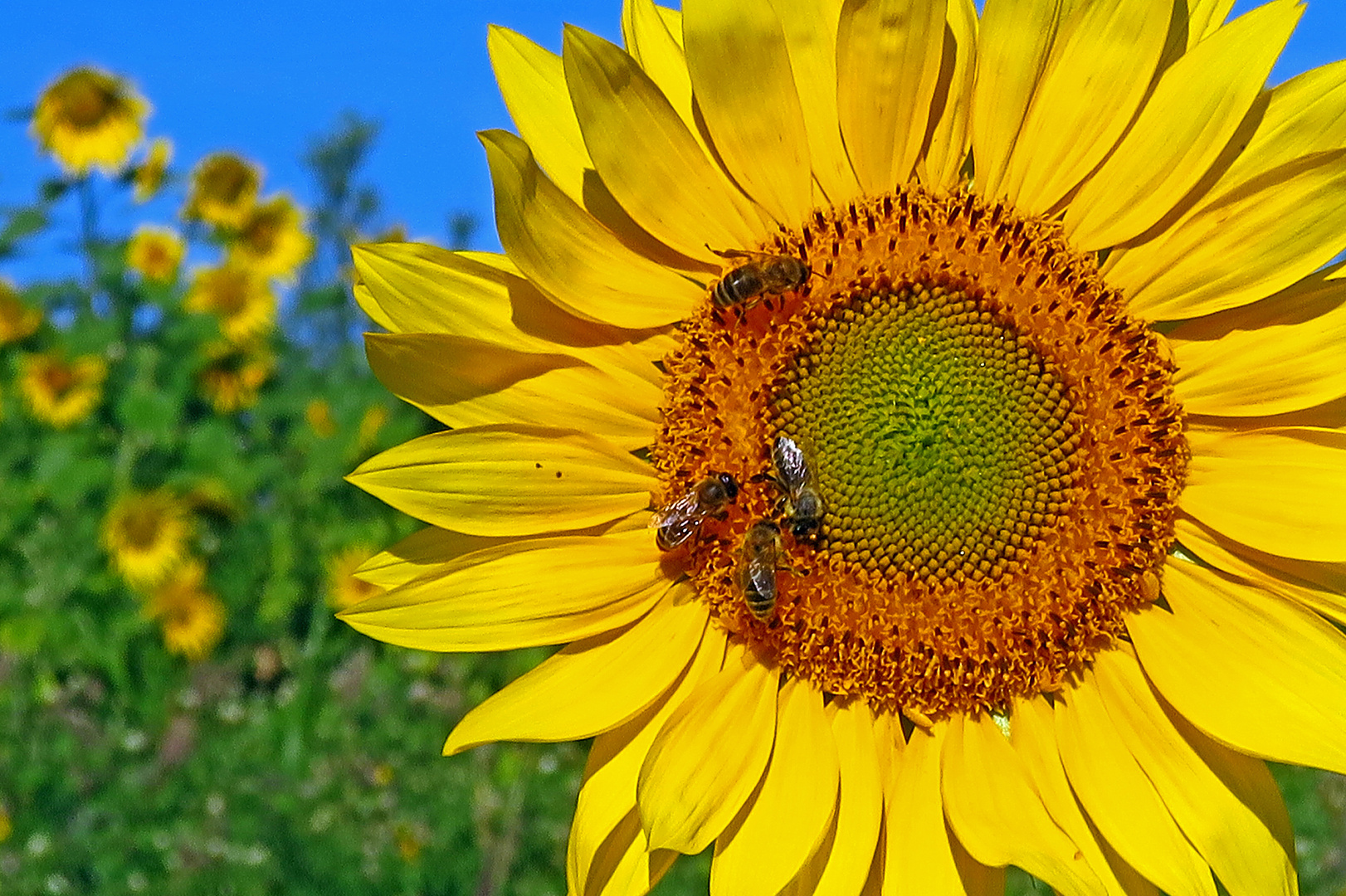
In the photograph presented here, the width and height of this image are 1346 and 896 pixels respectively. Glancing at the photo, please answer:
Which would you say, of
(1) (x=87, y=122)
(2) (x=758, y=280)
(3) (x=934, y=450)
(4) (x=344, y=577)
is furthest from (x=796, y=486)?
(1) (x=87, y=122)

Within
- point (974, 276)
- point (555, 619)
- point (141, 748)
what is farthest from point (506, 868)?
point (974, 276)

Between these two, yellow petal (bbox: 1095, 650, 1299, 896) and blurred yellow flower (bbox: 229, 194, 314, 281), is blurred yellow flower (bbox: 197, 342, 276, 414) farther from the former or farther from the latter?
yellow petal (bbox: 1095, 650, 1299, 896)

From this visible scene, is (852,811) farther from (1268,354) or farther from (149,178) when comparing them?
(149,178)

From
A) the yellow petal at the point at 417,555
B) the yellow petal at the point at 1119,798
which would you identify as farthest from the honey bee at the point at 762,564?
the yellow petal at the point at 1119,798

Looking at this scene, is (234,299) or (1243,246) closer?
(1243,246)

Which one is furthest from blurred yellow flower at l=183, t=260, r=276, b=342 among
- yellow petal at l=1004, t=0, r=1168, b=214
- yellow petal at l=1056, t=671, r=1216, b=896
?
yellow petal at l=1056, t=671, r=1216, b=896

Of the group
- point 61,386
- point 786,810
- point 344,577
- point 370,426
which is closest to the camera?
point 786,810

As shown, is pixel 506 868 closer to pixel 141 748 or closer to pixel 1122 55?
pixel 141 748
